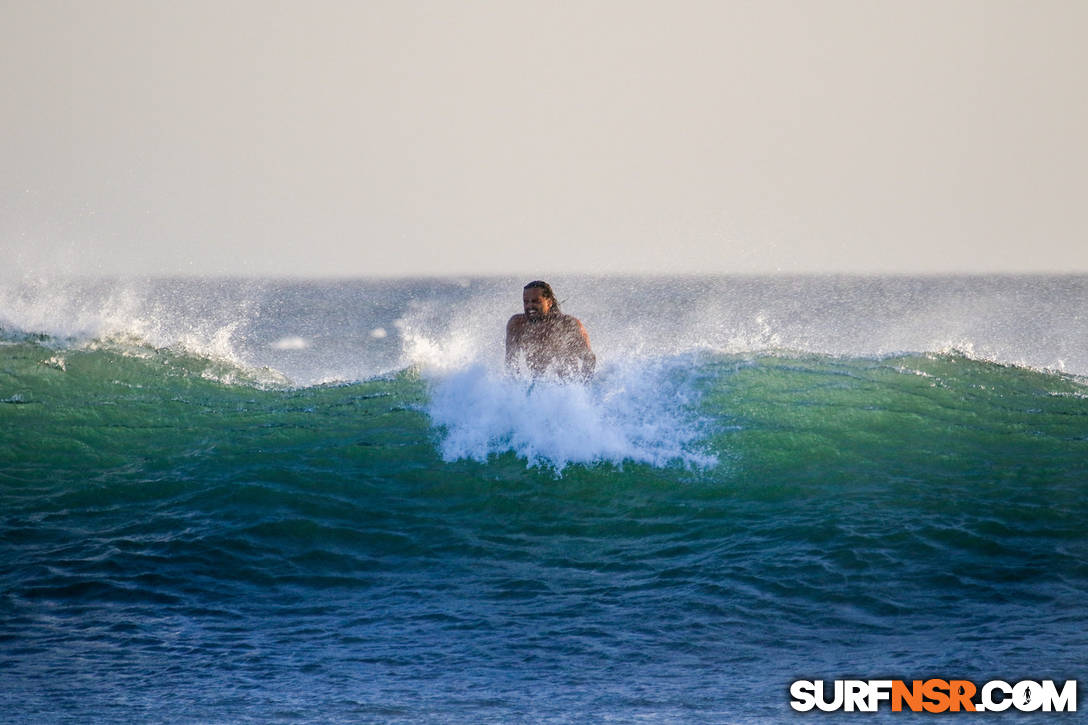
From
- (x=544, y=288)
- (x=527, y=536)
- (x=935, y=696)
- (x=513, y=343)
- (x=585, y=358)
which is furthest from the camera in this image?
(x=513, y=343)

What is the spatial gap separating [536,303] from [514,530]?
2877 millimetres

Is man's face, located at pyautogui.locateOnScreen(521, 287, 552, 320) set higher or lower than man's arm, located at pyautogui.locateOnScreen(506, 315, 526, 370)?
higher

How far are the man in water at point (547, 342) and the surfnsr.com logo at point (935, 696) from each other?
5.45 m

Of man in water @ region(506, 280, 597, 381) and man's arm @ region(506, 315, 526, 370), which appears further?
man's arm @ region(506, 315, 526, 370)

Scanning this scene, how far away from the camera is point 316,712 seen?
16.2 feet

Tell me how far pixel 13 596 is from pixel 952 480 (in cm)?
727

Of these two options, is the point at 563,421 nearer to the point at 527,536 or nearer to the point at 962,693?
the point at 527,536

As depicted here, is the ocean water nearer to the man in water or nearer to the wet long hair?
the man in water

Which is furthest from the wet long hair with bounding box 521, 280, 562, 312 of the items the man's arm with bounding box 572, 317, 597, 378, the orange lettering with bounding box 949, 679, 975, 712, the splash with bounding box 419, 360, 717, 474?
the orange lettering with bounding box 949, 679, 975, 712

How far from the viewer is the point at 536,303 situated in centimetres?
1046

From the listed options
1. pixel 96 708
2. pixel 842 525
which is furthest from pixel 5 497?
pixel 842 525

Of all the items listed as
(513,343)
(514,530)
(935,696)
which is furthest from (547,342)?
(935,696)

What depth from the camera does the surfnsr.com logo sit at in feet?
15.9

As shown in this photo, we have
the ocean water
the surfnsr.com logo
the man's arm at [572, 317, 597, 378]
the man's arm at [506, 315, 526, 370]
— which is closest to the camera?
the surfnsr.com logo
